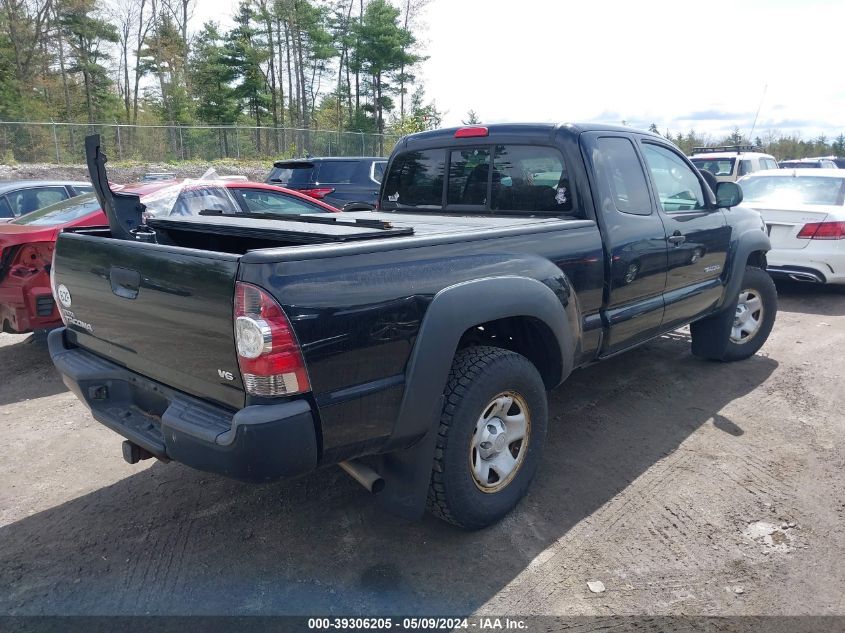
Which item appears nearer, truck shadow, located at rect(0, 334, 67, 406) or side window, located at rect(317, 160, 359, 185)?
truck shadow, located at rect(0, 334, 67, 406)

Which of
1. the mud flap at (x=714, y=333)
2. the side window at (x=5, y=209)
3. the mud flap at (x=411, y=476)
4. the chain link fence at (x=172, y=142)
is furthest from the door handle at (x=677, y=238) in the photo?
the chain link fence at (x=172, y=142)

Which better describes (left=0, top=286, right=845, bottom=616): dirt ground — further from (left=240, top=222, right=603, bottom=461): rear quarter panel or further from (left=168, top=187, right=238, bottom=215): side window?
(left=168, top=187, right=238, bottom=215): side window

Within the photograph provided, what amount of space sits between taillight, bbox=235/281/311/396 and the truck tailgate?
59 millimetres

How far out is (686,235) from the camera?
436 centimetres

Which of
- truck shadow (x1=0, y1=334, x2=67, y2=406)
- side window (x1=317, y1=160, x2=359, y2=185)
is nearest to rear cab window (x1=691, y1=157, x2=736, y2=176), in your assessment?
side window (x1=317, y1=160, x2=359, y2=185)

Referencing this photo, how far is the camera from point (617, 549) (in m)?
2.94

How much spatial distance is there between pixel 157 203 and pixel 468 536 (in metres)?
4.65

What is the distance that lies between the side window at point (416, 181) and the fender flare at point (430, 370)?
1674mm

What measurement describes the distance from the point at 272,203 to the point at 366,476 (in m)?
4.96

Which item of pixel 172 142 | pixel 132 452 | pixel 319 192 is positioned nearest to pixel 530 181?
pixel 132 452

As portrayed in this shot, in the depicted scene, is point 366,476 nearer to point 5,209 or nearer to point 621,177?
point 621,177

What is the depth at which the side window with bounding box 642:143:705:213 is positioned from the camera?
14.2 feet

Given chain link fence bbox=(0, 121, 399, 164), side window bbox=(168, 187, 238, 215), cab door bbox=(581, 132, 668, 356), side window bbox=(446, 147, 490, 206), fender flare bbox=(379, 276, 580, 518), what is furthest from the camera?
chain link fence bbox=(0, 121, 399, 164)

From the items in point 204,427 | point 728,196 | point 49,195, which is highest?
point 728,196
